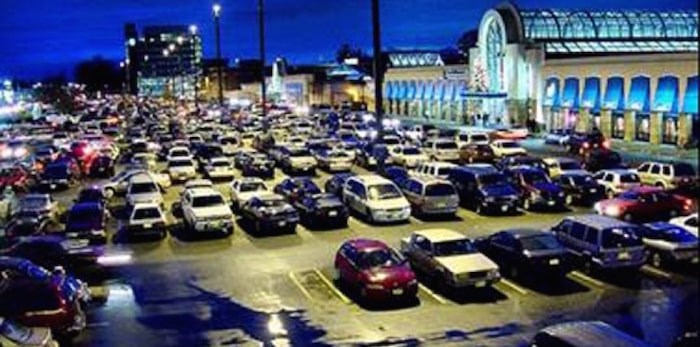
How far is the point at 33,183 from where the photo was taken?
4741cm

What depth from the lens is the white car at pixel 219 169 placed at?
157 feet

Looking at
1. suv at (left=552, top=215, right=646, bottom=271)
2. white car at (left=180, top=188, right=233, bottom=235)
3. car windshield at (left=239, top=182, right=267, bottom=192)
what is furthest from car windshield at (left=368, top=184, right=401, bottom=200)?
suv at (left=552, top=215, right=646, bottom=271)

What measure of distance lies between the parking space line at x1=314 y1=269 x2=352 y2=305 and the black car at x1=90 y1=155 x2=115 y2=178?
30.3m

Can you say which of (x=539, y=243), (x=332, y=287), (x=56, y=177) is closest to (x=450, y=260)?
(x=539, y=243)

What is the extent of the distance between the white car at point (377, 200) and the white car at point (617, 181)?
335 inches

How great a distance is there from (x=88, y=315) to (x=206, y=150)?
35626mm

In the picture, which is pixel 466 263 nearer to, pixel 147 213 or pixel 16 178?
pixel 147 213

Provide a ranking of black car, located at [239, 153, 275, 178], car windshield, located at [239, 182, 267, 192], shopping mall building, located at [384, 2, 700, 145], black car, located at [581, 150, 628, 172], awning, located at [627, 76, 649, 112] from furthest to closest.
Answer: awning, located at [627, 76, 649, 112] → shopping mall building, located at [384, 2, 700, 145] → black car, located at [239, 153, 275, 178] → black car, located at [581, 150, 628, 172] → car windshield, located at [239, 182, 267, 192]

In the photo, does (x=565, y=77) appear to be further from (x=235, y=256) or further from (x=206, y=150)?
(x=235, y=256)

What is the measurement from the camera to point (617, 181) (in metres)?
35.9

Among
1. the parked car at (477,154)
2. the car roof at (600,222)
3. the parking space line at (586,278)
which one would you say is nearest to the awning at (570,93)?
the parked car at (477,154)

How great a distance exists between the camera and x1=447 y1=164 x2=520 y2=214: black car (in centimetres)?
3353

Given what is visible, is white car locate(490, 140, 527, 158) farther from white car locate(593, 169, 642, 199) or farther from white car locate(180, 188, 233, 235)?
white car locate(180, 188, 233, 235)

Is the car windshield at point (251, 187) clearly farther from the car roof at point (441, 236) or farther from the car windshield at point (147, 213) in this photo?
the car roof at point (441, 236)
